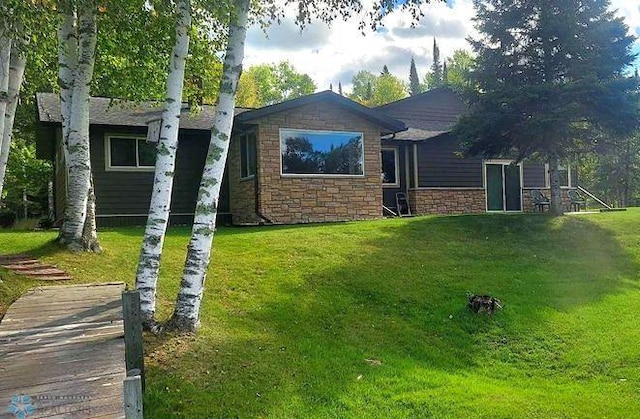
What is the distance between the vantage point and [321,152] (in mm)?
13516

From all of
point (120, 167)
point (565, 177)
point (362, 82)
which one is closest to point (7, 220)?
point (120, 167)

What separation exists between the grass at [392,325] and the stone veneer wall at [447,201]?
5.80 meters

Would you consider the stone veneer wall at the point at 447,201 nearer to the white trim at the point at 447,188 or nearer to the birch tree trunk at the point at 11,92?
the white trim at the point at 447,188

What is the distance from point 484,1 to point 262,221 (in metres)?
7.97

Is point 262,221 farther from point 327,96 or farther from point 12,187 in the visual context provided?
point 12,187

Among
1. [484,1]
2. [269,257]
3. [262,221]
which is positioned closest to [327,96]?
[262,221]

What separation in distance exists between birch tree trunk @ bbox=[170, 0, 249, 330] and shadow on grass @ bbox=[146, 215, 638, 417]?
34 centimetres

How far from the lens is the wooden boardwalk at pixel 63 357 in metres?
2.74

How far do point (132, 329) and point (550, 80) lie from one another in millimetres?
12313

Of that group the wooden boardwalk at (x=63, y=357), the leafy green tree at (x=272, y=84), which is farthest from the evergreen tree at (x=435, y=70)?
the wooden boardwalk at (x=63, y=357)

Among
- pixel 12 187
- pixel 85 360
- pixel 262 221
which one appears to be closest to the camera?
pixel 85 360

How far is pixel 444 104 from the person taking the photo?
2095 centimetres

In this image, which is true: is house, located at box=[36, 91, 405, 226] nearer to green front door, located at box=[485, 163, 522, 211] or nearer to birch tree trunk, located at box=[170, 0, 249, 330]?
green front door, located at box=[485, 163, 522, 211]

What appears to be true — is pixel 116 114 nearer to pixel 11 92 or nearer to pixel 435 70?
pixel 11 92
